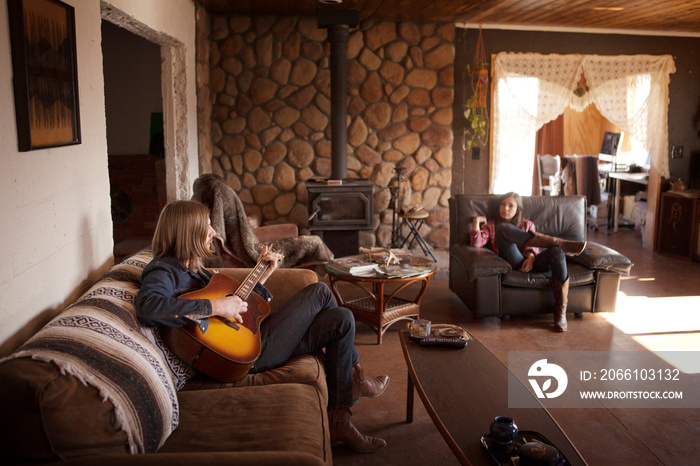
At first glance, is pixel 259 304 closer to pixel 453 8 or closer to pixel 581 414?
pixel 581 414

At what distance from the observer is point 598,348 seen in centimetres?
352

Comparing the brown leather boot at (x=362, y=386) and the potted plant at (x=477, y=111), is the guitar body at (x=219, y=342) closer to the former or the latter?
the brown leather boot at (x=362, y=386)

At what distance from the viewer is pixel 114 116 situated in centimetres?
611

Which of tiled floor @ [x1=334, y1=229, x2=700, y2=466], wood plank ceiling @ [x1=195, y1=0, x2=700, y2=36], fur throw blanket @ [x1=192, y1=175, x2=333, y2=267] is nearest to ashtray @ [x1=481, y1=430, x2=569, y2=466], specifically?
tiled floor @ [x1=334, y1=229, x2=700, y2=466]

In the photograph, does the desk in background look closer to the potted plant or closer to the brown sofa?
the potted plant

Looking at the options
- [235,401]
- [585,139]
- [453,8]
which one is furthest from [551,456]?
[585,139]

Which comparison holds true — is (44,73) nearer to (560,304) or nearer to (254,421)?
(254,421)

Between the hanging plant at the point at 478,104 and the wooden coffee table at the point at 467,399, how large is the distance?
3.73m

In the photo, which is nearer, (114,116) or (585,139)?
(114,116)

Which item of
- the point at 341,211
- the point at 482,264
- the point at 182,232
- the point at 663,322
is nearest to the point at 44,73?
the point at 182,232

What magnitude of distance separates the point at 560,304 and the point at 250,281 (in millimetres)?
2254

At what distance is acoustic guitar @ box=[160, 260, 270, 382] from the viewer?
6.70 ft

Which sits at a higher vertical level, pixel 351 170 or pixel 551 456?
pixel 351 170

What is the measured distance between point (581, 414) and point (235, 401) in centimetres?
161
